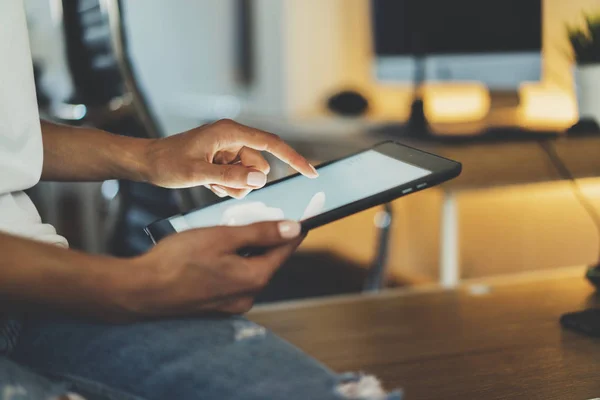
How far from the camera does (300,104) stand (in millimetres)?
2746

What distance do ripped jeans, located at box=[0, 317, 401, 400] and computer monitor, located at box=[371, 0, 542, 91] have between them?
1270 mm

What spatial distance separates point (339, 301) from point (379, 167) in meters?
0.39

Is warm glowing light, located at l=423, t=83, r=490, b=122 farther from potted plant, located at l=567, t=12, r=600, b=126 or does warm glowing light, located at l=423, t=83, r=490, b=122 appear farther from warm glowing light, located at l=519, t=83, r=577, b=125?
potted plant, located at l=567, t=12, r=600, b=126

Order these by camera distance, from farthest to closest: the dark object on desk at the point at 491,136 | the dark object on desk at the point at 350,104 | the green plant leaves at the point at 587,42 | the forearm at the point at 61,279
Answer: the dark object on desk at the point at 350,104
the dark object on desk at the point at 491,136
the green plant leaves at the point at 587,42
the forearm at the point at 61,279

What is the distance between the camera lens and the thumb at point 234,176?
0.76m

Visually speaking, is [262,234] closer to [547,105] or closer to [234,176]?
[234,176]

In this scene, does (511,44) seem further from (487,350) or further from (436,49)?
(487,350)

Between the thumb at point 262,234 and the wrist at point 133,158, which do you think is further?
the wrist at point 133,158

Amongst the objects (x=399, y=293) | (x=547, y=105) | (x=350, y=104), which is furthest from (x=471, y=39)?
(x=399, y=293)

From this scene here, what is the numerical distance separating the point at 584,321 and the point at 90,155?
651mm

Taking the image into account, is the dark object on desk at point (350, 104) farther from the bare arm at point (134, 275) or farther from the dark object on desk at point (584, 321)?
the bare arm at point (134, 275)

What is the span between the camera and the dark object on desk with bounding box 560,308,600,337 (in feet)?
2.97

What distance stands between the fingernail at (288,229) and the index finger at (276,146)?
0.70 ft

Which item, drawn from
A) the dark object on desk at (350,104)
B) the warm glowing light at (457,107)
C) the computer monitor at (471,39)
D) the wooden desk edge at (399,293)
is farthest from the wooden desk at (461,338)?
the dark object on desk at (350,104)
